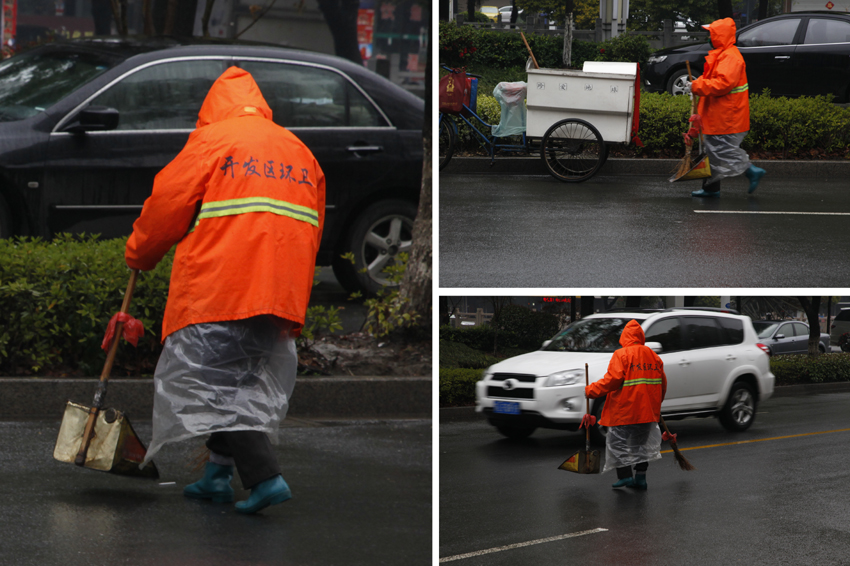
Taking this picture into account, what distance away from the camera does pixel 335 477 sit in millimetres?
5145

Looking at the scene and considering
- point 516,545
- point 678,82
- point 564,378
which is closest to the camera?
point 516,545

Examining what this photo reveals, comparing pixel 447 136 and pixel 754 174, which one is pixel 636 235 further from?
pixel 447 136

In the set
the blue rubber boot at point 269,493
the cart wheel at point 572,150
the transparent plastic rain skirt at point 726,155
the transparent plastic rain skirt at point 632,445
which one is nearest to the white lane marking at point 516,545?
the blue rubber boot at point 269,493

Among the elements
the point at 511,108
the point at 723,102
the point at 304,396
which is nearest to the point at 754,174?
the point at 723,102

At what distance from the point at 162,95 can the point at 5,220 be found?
162cm

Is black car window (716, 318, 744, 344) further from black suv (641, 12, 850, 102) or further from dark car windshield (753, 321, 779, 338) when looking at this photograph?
black suv (641, 12, 850, 102)

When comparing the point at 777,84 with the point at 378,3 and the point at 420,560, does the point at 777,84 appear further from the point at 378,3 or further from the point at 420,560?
the point at 420,560

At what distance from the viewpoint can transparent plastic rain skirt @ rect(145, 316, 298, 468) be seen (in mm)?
4305

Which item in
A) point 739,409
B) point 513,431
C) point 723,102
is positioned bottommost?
point 739,409

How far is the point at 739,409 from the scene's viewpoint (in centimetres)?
973

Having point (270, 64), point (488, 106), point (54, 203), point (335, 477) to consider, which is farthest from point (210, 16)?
point (335, 477)

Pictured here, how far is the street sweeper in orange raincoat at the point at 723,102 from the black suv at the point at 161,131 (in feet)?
9.03

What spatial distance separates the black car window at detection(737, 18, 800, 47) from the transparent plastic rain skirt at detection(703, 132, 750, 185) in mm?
5892

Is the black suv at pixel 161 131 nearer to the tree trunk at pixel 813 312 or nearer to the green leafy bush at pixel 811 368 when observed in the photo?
the tree trunk at pixel 813 312
